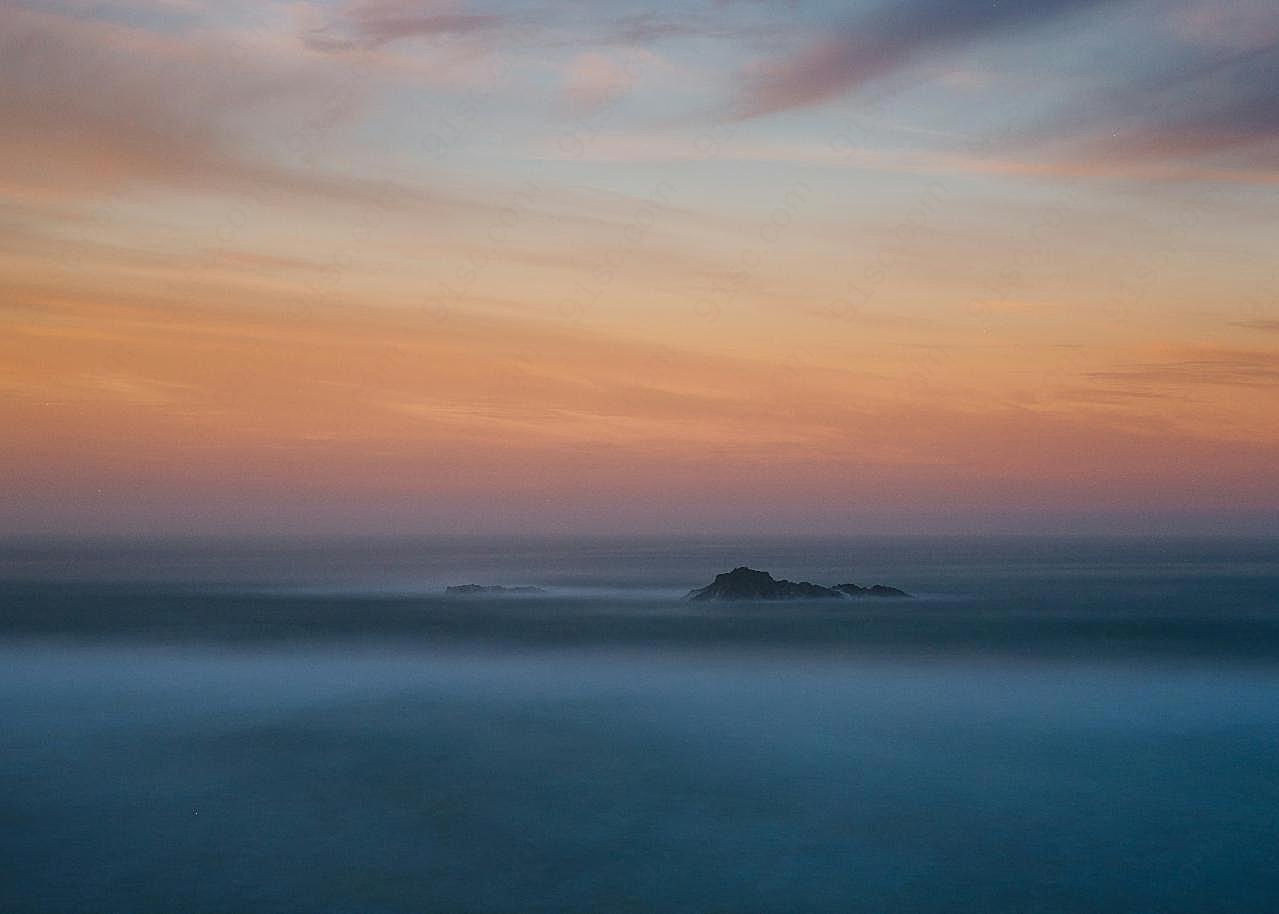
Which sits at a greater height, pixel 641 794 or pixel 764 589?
pixel 764 589

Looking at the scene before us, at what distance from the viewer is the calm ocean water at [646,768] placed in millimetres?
16016

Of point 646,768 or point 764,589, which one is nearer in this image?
point 646,768

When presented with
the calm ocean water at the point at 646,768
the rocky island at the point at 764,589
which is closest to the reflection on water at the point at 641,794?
the calm ocean water at the point at 646,768

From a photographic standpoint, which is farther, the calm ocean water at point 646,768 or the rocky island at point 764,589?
the rocky island at point 764,589

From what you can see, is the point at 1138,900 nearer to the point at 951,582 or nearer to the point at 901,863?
the point at 901,863

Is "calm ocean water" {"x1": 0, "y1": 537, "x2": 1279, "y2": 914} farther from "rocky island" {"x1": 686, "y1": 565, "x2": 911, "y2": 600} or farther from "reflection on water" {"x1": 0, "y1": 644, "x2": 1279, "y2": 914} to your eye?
"rocky island" {"x1": 686, "y1": 565, "x2": 911, "y2": 600}

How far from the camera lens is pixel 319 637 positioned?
51.7 metres

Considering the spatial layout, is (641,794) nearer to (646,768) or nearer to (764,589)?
(646,768)

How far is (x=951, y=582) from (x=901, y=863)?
76039 millimetres

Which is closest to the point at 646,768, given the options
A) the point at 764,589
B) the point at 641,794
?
Answer: the point at 641,794

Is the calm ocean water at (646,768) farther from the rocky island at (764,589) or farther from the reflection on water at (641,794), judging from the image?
the rocky island at (764,589)

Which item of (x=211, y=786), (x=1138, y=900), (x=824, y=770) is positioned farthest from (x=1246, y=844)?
(x=211, y=786)

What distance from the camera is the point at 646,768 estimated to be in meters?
23.6

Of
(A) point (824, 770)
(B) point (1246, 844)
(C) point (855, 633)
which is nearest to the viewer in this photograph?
(B) point (1246, 844)
